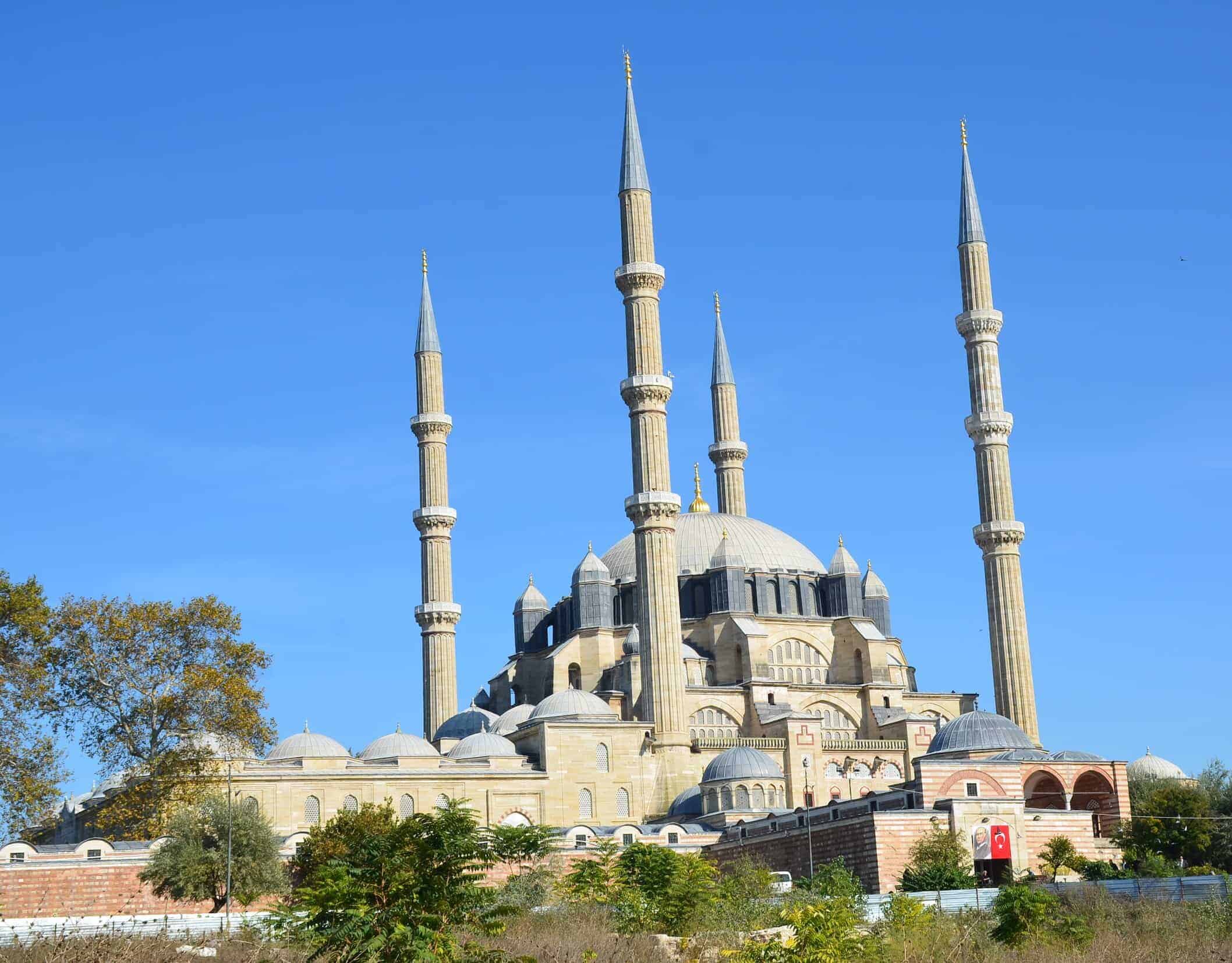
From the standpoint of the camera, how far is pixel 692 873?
23859 mm

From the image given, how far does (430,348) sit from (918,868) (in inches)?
955

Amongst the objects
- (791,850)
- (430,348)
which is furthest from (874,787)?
(430,348)

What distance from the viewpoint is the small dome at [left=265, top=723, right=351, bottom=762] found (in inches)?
1623

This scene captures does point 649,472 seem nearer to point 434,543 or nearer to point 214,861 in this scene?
point 434,543

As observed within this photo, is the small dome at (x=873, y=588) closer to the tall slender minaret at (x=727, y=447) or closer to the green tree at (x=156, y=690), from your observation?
the tall slender minaret at (x=727, y=447)

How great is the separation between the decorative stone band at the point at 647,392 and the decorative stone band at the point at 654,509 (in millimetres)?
2300

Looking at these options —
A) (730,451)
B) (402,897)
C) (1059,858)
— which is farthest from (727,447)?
(402,897)

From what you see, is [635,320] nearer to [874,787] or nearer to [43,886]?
[874,787]

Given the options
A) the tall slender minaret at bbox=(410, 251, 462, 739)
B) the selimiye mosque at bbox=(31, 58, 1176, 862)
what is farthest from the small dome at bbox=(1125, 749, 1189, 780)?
the tall slender minaret at bbox=(410, 251, 462, 739)

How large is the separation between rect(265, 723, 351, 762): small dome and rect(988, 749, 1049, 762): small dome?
1530 centimetres

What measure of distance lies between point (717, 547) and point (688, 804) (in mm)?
11262

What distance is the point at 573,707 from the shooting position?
142 ft

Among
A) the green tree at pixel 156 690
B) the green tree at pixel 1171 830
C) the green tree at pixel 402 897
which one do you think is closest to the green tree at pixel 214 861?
the green tree at pixel 156 690

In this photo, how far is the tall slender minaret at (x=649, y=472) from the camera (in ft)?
137
